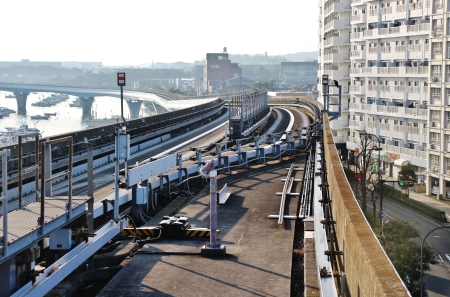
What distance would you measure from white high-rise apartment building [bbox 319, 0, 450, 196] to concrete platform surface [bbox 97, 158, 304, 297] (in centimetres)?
3221

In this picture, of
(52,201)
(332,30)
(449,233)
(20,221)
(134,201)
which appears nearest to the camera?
(20,221)

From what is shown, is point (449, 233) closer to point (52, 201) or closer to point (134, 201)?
point (134, 201)

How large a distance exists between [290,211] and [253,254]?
11.2ft

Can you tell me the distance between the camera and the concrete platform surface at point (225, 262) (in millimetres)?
8930

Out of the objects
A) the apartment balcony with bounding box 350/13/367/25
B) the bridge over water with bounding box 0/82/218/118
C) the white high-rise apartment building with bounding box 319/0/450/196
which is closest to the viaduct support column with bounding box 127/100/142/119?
the bridge over water with bounding box 0/82/218/118

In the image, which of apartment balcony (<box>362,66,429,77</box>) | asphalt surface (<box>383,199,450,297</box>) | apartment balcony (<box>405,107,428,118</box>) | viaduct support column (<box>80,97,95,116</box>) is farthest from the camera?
viaduct support column (<box>80,97,95,116</box>)

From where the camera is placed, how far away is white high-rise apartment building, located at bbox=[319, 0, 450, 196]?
144 feet

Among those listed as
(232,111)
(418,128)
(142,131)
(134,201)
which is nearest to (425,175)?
(418,128)

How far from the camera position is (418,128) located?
4903 cm

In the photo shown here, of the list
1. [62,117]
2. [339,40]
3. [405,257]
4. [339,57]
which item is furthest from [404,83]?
[62,117]

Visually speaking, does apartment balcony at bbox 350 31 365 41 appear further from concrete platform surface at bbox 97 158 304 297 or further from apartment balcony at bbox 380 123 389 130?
concrete platform surface at bbox 97 158 304 297

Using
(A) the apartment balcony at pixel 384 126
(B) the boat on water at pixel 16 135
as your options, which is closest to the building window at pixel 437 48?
(A) the apartment balcony at pixel 384 126

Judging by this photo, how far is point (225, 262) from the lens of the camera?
398 inches

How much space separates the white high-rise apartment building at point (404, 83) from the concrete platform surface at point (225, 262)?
1268 inches
